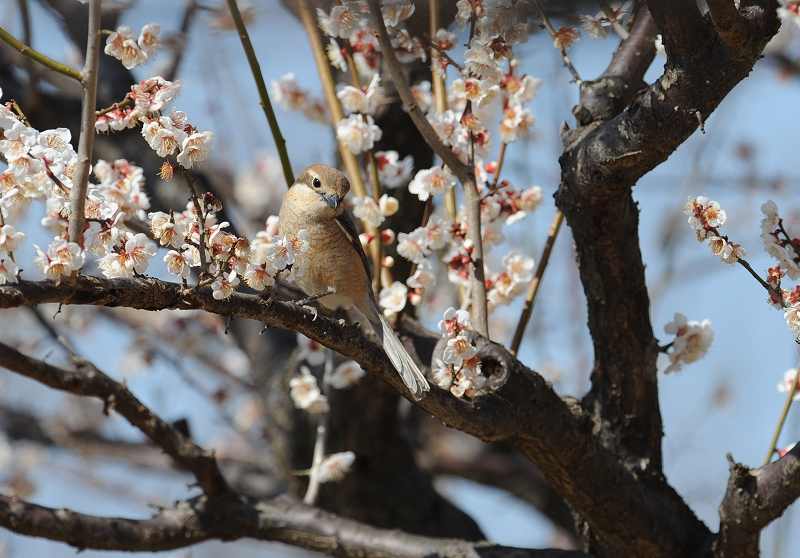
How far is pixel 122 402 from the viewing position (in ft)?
9.27

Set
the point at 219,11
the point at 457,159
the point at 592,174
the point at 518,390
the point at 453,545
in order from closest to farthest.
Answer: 1. the point at 592,174
2. the point at 518,390
3. the point at 457,159
4. the point at 453,545
5. the point at 219,11

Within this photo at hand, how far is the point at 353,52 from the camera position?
3.06m

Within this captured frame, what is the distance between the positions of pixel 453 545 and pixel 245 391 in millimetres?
2414

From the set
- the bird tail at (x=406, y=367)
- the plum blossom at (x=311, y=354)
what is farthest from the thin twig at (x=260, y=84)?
the plum blossom at (x=311, y=354)

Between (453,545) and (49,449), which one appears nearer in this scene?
(453,545)

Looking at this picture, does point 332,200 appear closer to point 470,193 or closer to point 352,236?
point 352,236

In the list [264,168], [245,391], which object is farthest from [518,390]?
[264,168]

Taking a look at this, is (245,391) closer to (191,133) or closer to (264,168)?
(264,168)

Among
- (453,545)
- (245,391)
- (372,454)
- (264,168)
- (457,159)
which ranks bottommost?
(453,545)

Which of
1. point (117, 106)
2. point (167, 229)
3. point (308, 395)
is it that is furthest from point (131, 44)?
point (308, 395)

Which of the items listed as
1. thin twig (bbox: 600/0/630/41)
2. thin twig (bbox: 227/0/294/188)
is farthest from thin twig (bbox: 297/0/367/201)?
thin twig (bbox: 600/0/630/41)

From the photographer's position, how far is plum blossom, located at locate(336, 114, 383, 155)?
2877 mm

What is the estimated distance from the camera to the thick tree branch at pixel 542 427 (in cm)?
205

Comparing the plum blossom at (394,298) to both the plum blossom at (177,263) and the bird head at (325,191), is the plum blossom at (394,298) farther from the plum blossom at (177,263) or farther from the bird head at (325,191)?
the plum blossom at (177,263)
